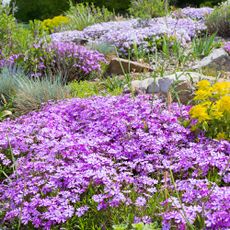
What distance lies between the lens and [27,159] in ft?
11.5

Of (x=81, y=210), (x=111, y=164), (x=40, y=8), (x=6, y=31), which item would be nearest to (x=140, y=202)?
(x=81, y=210)

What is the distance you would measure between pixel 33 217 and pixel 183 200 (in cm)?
95

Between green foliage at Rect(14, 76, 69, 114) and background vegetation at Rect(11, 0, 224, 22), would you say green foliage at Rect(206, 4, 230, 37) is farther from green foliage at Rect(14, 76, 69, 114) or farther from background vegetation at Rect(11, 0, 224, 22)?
background vegetation at Rect(11, 0, 224, 22)

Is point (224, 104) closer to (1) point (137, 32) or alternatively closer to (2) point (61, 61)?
(2) point (61, 61)

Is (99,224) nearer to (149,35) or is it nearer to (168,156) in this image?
(168,156)

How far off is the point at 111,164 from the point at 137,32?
7.20m

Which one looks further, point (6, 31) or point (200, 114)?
point (6, 31)

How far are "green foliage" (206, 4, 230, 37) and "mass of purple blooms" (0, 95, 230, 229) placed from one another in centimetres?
767

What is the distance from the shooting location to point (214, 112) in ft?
11.9

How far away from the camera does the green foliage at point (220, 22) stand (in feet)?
37.8

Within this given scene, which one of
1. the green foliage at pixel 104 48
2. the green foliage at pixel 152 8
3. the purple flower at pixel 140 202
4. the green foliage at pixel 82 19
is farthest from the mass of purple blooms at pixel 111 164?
the green foliage at pixel 82 19

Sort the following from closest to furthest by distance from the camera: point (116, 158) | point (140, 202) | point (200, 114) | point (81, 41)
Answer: point (140, 202), point (116, 158), point (200, 114), point (81, 41)

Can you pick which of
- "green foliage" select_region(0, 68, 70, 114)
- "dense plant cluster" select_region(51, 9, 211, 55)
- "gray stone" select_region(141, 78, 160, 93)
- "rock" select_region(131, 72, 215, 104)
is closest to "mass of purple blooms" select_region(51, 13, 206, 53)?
"dense plant cluster" select_region(51, 9, 211, 55)

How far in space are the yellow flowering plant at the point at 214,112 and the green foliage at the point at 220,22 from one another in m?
7.96
